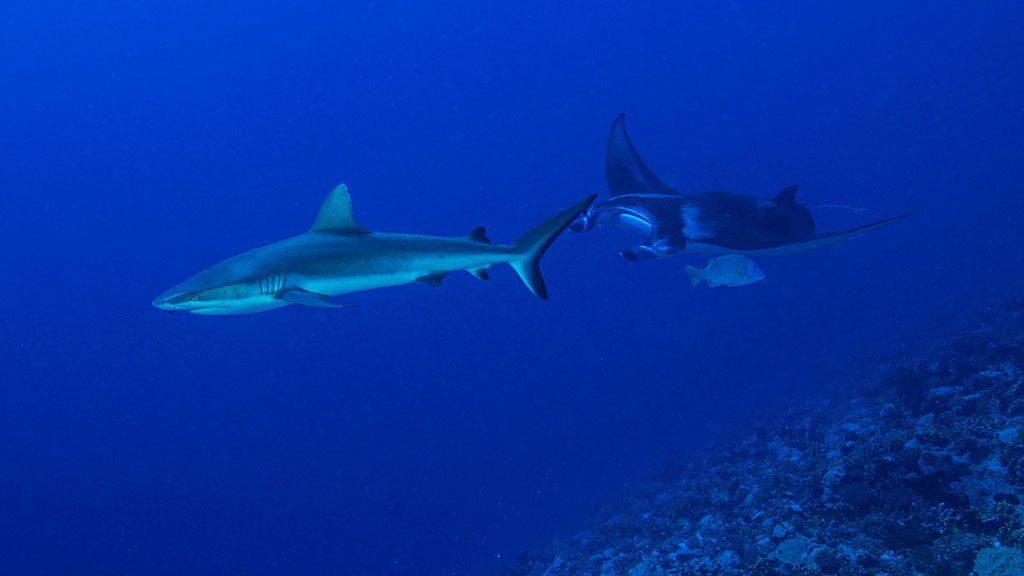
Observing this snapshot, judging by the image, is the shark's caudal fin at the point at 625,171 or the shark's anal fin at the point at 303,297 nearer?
the shark's anal fin at the point at 303,297

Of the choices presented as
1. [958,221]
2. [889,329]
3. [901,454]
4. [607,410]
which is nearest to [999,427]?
[901,454]

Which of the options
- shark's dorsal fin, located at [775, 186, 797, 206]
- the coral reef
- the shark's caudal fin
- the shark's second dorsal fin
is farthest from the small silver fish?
the shark's second dorsal fin

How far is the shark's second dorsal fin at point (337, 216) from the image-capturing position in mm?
4781

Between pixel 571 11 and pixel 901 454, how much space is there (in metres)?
93.5

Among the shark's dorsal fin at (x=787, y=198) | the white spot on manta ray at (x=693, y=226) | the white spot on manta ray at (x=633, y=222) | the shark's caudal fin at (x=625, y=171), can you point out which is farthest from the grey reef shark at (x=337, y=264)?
the shark's caudal fin at (x=625, y=171)

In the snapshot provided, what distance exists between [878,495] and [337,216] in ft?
21.6

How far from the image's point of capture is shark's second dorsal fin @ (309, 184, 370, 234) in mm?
4781

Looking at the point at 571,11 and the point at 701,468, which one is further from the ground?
the point at 571,11

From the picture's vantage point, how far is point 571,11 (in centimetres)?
8775

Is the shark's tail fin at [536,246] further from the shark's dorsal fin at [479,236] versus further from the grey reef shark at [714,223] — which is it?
the grey reef shark at [714,223]

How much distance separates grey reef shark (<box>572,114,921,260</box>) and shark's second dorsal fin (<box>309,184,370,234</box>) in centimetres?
245

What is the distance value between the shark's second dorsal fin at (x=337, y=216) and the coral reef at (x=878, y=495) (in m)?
5.64

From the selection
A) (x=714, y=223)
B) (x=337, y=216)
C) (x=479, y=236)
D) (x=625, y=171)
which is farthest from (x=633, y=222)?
(x=337, y=216)

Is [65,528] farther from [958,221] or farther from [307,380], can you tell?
[958,221]
